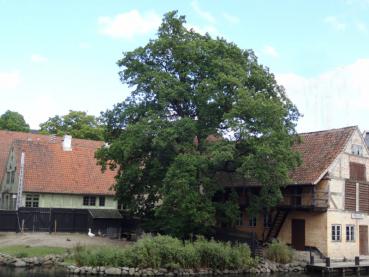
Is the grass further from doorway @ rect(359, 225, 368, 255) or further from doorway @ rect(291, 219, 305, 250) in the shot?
doorway @ rect(359, 225, 368, 255)

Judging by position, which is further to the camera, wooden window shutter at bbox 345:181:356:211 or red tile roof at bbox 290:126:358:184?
wooden window shutter at bbox 345:181:356:211

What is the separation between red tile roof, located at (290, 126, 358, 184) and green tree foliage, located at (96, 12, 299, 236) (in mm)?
3181

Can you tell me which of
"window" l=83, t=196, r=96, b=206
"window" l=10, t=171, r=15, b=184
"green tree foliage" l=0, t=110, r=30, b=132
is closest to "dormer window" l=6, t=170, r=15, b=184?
"window" l=10, t=171, r=15, b=184

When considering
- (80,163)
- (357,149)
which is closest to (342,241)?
(357,149)

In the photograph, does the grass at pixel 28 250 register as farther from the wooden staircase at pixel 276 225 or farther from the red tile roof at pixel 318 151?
the red tile roof at pixel 318 151

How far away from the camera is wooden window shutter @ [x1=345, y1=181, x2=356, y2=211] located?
37438 mm

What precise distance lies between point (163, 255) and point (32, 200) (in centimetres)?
1814

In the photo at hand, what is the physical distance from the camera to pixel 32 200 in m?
42.6

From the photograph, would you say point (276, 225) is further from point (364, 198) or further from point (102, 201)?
point (102, 201)

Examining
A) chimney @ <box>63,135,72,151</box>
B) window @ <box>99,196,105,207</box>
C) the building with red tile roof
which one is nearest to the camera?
the building with red tile roof

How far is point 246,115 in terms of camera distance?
3253cm

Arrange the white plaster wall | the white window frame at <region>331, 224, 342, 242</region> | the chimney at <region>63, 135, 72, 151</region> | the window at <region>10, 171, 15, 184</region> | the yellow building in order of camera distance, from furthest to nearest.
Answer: the chimney at <region>63, 135, 72, 151</region>, the window at <region>10, 171, 15, 184</region>, the white window frame at <region>331, 224, 342, 242</region>, the yellow building, the white plaster wall

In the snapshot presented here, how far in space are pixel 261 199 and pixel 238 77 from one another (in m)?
8.06

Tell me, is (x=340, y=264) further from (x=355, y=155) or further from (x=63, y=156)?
(x=63, y=156)
